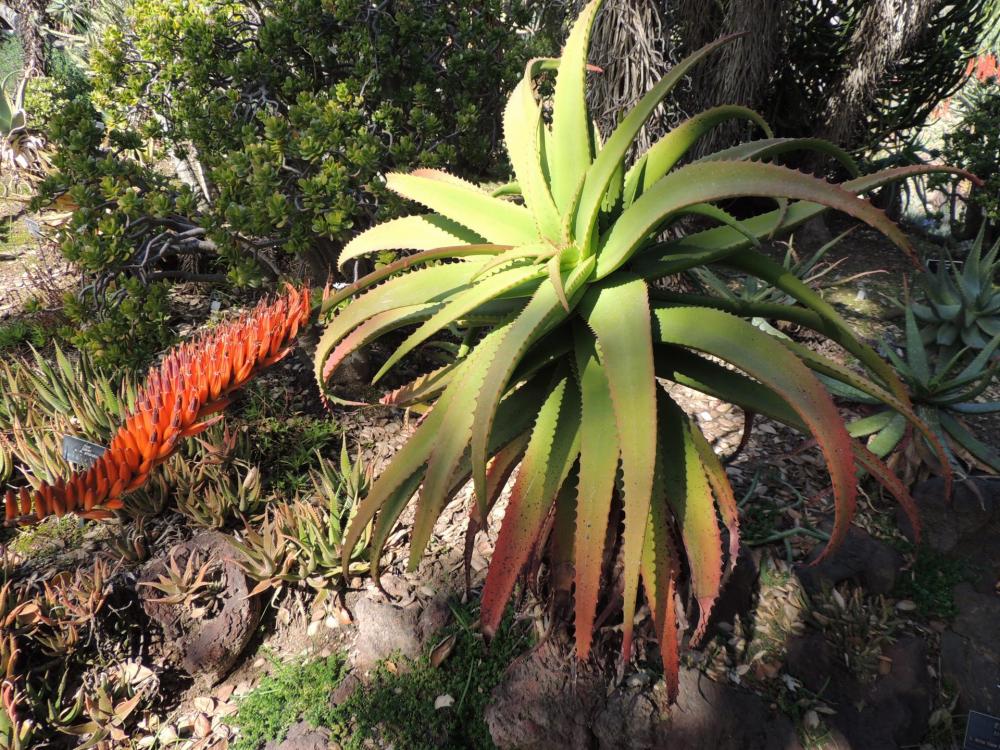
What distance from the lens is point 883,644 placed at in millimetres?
2141

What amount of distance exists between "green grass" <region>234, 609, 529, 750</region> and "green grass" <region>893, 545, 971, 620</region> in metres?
1.54

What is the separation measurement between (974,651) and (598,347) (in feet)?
6.72

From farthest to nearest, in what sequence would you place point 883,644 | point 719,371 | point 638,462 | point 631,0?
point 631,0 → point 883,644 → point 719,371 → point 638,462

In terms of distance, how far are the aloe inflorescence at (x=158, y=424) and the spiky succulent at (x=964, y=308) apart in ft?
12.2

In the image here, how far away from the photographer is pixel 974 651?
7.23 ft

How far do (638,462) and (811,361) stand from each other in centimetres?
64

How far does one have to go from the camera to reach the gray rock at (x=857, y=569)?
2.26 metres

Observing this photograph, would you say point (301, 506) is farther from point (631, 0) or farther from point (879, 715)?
point (631, 0)

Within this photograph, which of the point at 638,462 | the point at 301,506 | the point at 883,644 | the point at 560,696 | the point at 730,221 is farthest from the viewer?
the point at 301,506

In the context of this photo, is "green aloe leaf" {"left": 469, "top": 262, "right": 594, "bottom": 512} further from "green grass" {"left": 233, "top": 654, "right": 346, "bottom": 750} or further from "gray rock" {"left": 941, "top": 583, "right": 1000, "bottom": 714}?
"gray rock" {"left": 941, "top": 583, "right": 1000, "bottom": 714}

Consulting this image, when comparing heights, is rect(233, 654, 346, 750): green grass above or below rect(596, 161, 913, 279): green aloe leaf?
below

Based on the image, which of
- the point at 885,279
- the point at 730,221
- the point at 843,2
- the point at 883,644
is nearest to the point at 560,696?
the point at 883,644

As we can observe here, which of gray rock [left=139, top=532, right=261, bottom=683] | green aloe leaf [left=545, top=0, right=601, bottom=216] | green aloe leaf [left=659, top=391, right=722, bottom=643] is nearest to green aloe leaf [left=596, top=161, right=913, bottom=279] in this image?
green aloe leaf [left=545, top=0, right=601, bottom=216]

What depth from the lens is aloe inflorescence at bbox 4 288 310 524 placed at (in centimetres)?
195
